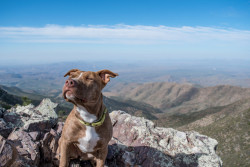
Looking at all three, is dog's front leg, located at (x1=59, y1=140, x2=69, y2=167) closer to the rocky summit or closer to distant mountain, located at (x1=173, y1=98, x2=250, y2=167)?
the rocky summit

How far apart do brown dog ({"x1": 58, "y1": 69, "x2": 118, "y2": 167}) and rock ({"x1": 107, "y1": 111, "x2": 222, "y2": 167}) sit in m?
1.77

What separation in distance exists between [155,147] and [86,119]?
425 cm

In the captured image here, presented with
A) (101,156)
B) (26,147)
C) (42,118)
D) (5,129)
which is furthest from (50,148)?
(101,156)

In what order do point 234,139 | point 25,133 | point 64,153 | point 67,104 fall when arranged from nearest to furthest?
point 64,153 → point 25,133 → point 234,139 → point 67,104

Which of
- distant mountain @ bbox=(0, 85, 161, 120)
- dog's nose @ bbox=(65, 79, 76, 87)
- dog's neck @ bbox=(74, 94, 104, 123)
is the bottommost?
distant mountain @ bbox=(0, 85, 161, 120)

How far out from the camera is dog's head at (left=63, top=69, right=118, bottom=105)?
3.85 m

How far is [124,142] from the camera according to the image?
8.23 metres

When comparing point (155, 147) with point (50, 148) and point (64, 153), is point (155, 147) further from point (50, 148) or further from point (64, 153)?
point (50, 148)

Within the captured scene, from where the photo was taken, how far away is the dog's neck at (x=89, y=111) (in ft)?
14.5

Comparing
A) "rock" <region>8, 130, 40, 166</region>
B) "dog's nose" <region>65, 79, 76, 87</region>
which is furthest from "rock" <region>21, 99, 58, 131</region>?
"dog's nose" <region>65, 79, 76, 87</region>

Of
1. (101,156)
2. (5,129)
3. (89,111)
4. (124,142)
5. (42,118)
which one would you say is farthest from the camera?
(124,142)

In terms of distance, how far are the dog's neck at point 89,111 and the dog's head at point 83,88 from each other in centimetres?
23

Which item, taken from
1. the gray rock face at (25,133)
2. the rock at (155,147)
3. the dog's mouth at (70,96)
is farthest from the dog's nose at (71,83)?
the rock at (155,147)

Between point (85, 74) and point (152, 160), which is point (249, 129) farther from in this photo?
point (85, 74)
